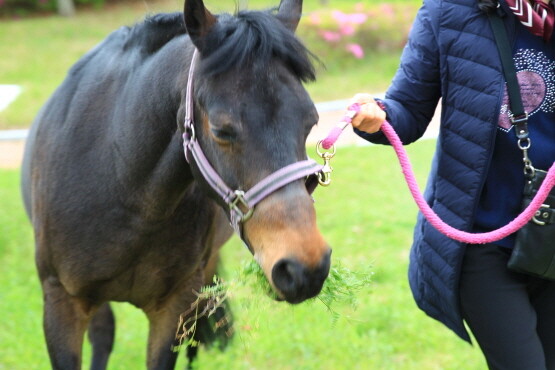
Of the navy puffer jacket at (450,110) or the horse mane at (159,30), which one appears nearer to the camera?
the navy puffer jacket at (450,110)

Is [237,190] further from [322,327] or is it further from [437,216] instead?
[322,327]

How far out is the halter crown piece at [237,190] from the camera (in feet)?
6.75

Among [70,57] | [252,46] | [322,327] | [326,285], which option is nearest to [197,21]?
[252,46]

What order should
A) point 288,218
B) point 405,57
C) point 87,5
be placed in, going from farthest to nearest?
point 87,5 → point 405,57 → point 288,218

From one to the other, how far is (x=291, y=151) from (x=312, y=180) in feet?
0.49

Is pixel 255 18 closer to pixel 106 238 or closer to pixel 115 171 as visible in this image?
pixel 115 171

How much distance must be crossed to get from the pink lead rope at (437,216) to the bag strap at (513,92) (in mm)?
82

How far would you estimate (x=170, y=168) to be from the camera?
2654 mm

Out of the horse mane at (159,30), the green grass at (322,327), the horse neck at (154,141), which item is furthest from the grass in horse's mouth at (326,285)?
the horse mane at (159,30)

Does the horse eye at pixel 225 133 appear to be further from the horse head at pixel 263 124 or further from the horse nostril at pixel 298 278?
the horse nostril at pixel 298 278

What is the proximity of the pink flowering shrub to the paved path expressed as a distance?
288 cm

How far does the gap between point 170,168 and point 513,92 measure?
1.18 meters

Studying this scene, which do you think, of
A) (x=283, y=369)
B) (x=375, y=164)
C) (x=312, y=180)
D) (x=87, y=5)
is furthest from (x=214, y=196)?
(x=87, y=5)

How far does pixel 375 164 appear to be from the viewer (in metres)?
8.00
